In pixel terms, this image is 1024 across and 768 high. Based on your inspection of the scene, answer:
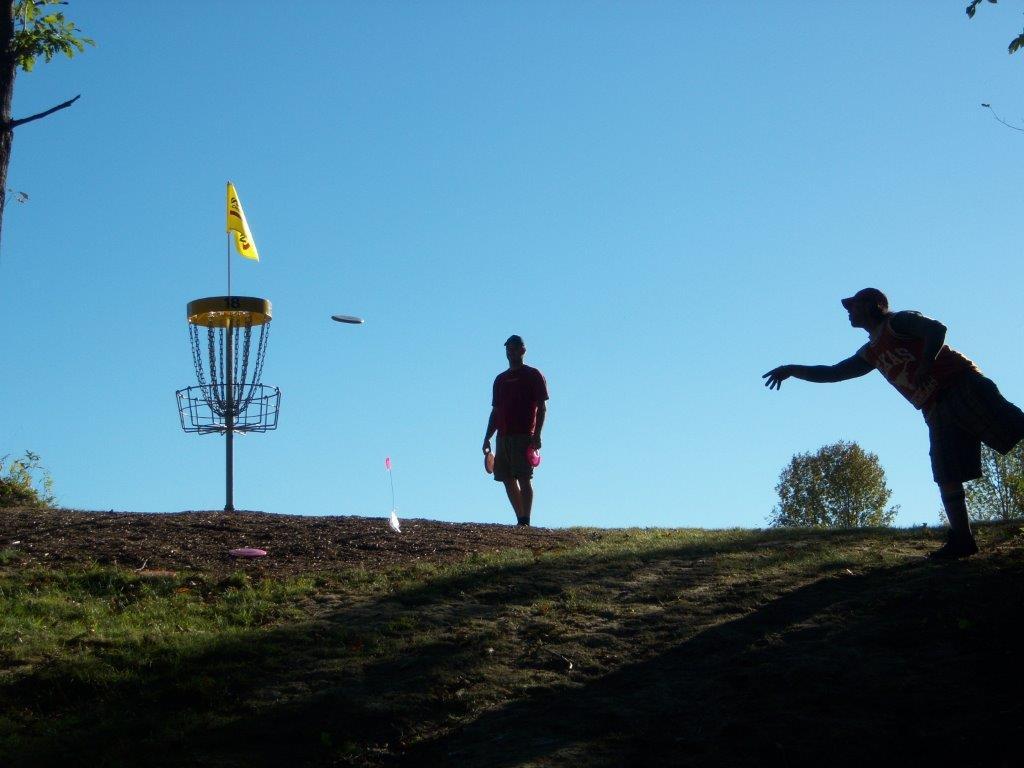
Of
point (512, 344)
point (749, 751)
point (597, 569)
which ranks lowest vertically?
point (749, 751)

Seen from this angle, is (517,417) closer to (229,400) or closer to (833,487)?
(229,400)

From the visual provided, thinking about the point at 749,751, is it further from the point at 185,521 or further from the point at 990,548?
the point at 185,521

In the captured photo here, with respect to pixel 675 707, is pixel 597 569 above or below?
above

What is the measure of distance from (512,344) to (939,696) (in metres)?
8.14

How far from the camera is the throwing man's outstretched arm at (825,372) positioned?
891 cm

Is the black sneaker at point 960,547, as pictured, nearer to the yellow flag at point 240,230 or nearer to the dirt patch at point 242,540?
the dirt patch at point 242,540

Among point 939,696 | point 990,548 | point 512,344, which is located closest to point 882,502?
point 512,344

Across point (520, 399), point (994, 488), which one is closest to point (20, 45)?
point (520, 399)

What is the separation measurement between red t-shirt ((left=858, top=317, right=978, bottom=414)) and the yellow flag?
440 inches

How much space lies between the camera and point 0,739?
6.14 m

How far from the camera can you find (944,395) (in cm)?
841

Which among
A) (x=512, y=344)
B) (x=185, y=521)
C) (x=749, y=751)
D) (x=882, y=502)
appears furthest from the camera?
(x=882, y=502)

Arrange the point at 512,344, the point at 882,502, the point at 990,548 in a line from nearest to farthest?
1. the point at 990,548
2. the point at 512,344
3. the point at 882,502

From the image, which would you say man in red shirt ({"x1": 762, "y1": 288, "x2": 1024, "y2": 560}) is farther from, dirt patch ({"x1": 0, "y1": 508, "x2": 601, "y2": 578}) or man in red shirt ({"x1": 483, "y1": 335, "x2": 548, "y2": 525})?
man in red shirt ({"x1": 483, "y1": 335, "x2": 548, "y2": 525})
